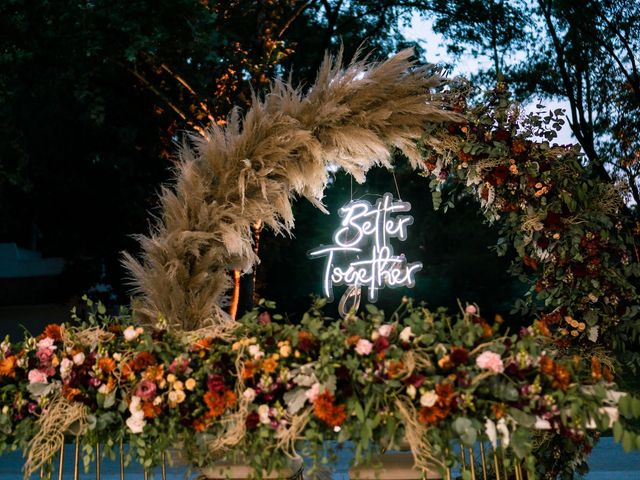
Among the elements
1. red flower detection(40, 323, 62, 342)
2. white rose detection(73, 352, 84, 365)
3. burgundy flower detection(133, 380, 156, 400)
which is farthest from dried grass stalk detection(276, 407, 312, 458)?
red flower detection(40, 323, 62, 342)

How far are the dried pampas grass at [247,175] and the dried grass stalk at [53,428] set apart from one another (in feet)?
2.85

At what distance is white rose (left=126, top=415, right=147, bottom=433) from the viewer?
3.06 meters

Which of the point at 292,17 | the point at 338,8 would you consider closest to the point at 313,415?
the point at 292,17

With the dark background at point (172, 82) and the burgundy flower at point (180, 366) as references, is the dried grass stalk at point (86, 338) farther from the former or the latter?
the dark background at point (172, 82)

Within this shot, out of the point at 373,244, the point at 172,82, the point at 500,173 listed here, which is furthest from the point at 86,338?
the point at 172,82

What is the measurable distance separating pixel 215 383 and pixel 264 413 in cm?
22

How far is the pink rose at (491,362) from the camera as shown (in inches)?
110

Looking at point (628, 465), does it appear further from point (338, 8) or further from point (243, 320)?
point (338, 8)

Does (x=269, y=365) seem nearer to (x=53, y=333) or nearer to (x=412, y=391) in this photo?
(x=412, y=391)

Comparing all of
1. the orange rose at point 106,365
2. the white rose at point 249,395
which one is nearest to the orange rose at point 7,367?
the orange rose at point 106,365

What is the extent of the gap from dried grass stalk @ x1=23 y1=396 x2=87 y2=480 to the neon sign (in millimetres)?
4440

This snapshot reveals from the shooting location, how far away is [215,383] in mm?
3014

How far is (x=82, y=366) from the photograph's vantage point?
10.6ft

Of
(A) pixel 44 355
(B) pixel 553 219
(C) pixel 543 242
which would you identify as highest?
(B) pixel 553 219
